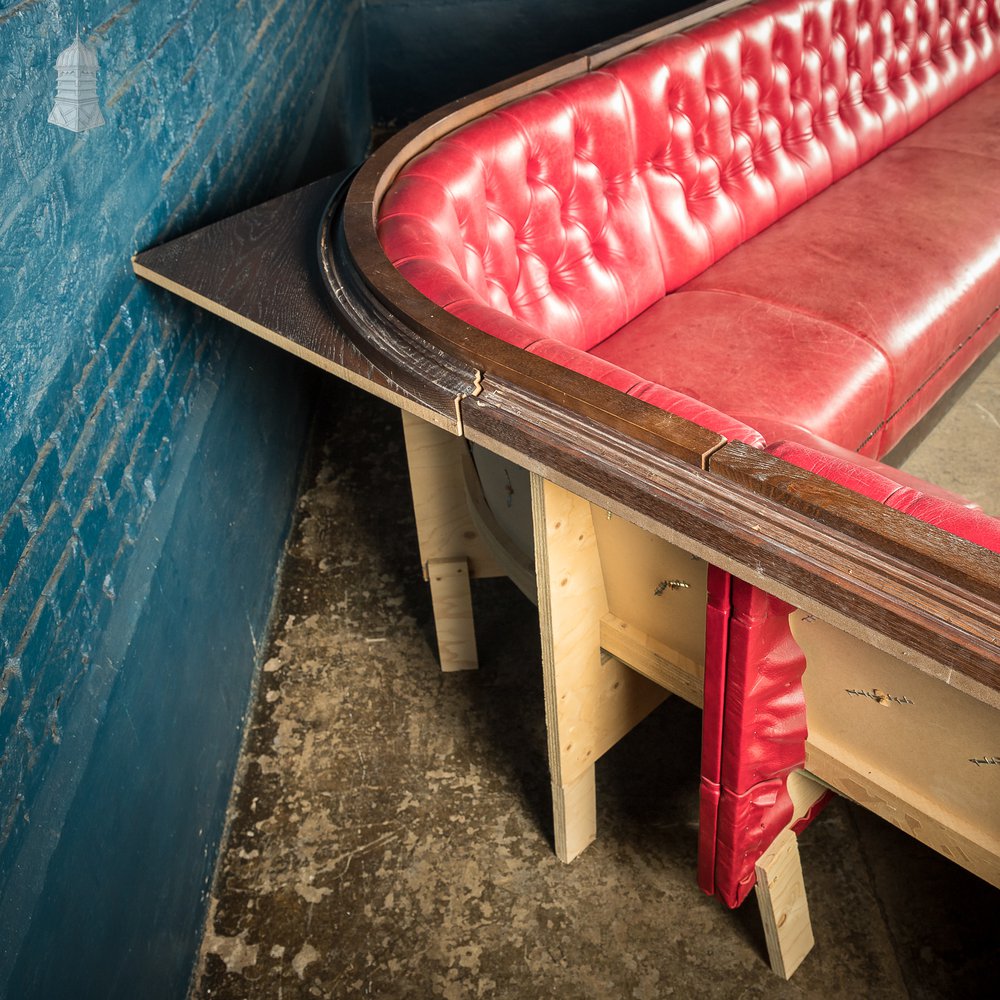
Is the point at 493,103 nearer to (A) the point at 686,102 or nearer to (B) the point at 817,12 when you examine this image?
(A) the point at 686,102

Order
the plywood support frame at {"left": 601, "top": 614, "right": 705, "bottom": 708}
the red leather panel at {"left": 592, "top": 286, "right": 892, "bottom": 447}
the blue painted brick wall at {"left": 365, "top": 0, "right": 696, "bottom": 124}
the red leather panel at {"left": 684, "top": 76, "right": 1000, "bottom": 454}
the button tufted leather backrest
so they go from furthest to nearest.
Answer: the blue painted brick wall at {"left": 365, "top": 0, "right": 696, "bottom": 124}, the red leather panel at {"left": 684, "top": 76, "right": 1000, "bottom": 454}, the red leather panel at {"left": 592, "top": 286, "right": 892, "bottom": 447}, the button tufted leather backrest, the plywood support frame at {"left": 601, "top": 614, "right": 705, "bottom": 708}

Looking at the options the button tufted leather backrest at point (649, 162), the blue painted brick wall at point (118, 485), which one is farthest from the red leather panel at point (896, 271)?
the blue painted brick wall at point (118, 485)

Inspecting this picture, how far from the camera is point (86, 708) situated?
1538 mm

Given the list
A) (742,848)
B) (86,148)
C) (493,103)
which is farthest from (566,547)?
(493,103)

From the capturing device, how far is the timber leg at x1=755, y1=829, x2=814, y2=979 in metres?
1.69

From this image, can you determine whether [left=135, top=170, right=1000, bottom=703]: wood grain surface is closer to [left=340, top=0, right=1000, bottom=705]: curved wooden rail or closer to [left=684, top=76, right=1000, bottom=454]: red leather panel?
[left=340, top=0, right=1000, bottom=705]: curved wooden rail

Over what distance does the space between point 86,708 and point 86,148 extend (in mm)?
884

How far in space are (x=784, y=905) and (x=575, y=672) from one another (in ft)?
1.73

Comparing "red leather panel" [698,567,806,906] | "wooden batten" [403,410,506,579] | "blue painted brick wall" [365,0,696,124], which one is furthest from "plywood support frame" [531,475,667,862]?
"blue painted brick wall" [365,0,696,124]

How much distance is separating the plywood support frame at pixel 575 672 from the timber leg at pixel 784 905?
0.37 m

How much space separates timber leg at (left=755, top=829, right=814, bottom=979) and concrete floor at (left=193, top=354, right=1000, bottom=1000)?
0.15 ft

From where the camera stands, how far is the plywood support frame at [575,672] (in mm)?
1582

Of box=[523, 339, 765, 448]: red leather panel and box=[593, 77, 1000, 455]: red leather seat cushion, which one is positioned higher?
box=[523, 339, 765, 448]: red leather panel

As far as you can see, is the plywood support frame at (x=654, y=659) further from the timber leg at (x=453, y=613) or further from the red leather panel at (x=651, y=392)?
the timber leg at (x=453, y=613)
